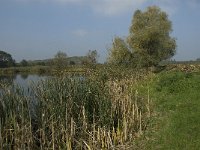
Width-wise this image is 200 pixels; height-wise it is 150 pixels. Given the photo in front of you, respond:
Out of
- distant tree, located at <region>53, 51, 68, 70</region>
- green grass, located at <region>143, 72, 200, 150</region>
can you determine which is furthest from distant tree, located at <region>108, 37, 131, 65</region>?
green grass, located at <region>143, 72, 200, 150</region>

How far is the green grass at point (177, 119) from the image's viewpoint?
401 inches

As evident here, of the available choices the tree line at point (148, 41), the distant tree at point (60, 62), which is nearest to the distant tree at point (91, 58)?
the distant tree at point (60, 62)

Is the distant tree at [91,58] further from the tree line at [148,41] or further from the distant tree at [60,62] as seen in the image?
the tree line at [148,41]

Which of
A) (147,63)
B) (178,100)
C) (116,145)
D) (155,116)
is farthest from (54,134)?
(147,63)

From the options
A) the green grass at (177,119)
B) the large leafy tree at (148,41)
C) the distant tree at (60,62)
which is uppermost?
the large leafy tree at (148,41)

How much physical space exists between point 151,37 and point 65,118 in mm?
41951

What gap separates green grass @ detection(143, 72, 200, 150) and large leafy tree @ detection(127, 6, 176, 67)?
2738cm

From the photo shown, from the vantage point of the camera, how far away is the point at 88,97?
1182cm

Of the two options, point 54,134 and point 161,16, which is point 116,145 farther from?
point 161,16

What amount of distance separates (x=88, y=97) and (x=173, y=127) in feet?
8.84

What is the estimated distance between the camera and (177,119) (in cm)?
1265

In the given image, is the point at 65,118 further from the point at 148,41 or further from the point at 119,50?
the point at 148,41

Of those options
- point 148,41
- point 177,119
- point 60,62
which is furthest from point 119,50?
point 177,119

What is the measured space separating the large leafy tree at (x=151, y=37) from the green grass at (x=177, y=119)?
89.8 ft
